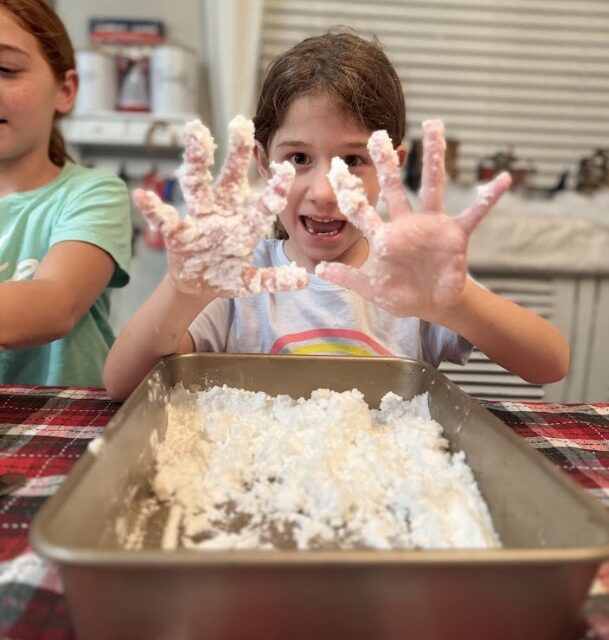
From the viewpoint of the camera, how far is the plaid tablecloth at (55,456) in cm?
38

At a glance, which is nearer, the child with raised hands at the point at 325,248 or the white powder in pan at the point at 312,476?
the white powder in pan at the point at 312,476

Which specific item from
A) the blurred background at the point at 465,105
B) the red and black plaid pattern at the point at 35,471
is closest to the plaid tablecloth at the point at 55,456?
the red and black plaid pattern at the point at 35,471

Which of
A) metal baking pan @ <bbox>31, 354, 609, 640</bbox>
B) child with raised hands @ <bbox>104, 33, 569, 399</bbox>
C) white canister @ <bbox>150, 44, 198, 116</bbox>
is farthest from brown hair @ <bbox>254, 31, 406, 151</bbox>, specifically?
white canister @ <bbox>150, 44, 198, 116</bbox>

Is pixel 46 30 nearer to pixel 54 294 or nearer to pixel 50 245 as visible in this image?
pixel 50 245

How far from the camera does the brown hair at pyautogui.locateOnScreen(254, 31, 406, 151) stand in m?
0.81

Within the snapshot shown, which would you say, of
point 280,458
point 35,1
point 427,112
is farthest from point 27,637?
point 427,112

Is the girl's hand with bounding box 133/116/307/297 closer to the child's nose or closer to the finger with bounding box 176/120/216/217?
the finger with bounding box 176/120/216/217

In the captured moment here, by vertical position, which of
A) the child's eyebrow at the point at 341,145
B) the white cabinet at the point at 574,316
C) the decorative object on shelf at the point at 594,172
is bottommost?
the white cabinet at the point at 574,316

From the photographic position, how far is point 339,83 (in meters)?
0.81

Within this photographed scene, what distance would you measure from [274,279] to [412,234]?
0.15 m

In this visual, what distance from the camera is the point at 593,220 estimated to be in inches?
69.5

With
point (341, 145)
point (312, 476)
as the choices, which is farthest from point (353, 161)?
point (312, 476)

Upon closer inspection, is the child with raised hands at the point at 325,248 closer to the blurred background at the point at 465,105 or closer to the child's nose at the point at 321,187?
the child's nose at the point at 321,187

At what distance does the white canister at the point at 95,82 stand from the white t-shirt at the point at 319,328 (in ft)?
4.23
